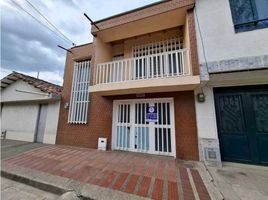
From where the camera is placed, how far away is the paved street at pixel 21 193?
274 centimetres

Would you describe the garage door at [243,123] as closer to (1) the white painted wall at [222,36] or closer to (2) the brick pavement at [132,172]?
(1) the white painted wall at [222,36]

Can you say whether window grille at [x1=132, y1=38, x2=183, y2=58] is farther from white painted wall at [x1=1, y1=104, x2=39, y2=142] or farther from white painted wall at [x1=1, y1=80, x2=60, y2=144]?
white painted wall at [x1=1, y1=104, x2=39, y2=142]

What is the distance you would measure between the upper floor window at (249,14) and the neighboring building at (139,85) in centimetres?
145

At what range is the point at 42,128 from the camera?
764 cm

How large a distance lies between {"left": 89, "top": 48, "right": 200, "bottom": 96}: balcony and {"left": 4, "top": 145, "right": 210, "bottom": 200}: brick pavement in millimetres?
2800

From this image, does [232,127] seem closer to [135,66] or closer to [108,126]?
[135,66]

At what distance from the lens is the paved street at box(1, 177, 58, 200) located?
2740mm

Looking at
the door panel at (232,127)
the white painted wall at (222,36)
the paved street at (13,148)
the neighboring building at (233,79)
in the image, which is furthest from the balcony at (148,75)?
the paved street at (13,148)

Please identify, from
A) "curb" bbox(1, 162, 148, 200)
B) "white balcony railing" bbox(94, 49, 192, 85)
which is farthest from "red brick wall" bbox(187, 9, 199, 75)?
"curb" bbox(1, 162, 148, 200)

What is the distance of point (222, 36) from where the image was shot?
161 inches

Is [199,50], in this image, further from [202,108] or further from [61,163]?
[61,163]

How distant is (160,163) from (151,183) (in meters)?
1.40

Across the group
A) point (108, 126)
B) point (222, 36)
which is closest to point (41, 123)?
point (108, 126)

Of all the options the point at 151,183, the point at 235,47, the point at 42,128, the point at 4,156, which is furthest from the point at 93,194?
the point at 42,128
